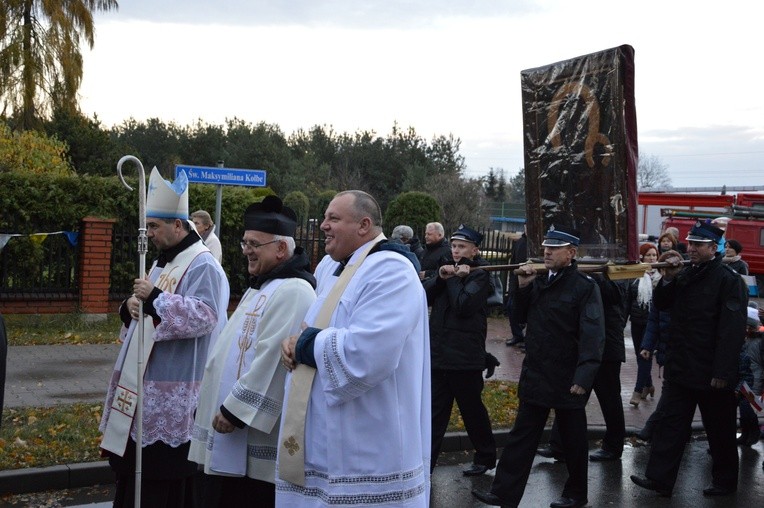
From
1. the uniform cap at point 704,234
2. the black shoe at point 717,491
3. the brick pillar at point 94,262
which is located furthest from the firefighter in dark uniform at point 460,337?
the brick pillar at point 94,262

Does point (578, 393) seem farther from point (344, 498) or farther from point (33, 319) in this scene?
point (33, 319)

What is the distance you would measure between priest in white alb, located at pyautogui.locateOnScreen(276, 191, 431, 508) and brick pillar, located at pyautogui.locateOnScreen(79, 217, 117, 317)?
10.9 metres

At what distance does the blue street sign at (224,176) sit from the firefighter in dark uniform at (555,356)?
5.43 meters

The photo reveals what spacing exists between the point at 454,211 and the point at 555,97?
31.5m

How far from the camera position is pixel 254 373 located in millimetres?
4336

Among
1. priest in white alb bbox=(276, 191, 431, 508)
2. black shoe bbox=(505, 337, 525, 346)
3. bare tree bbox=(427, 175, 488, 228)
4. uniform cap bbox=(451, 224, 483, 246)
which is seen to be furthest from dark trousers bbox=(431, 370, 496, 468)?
bare tree bbox=(427, 175, 488, 228)

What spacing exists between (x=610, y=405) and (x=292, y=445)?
5.00m

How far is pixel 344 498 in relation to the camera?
3.72 meters

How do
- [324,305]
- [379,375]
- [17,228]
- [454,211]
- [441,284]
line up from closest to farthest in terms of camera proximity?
1. [379,375]
2. [324,305]
3. [441,284]
4. [17,228]
5. [454,211]

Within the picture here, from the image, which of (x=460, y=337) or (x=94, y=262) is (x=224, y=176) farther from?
(x=460, y=337)

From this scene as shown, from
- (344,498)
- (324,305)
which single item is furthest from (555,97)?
(344,498)

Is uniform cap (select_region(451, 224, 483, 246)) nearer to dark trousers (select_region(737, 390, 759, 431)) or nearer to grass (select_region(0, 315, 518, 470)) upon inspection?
grass (select_region(0, 315, 518, 470))

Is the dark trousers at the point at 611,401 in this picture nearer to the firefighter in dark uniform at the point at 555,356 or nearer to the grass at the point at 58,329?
the firefighter in dark uniform at the point at 555,356

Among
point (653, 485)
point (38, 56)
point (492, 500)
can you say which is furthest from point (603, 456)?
point (38, 56)
